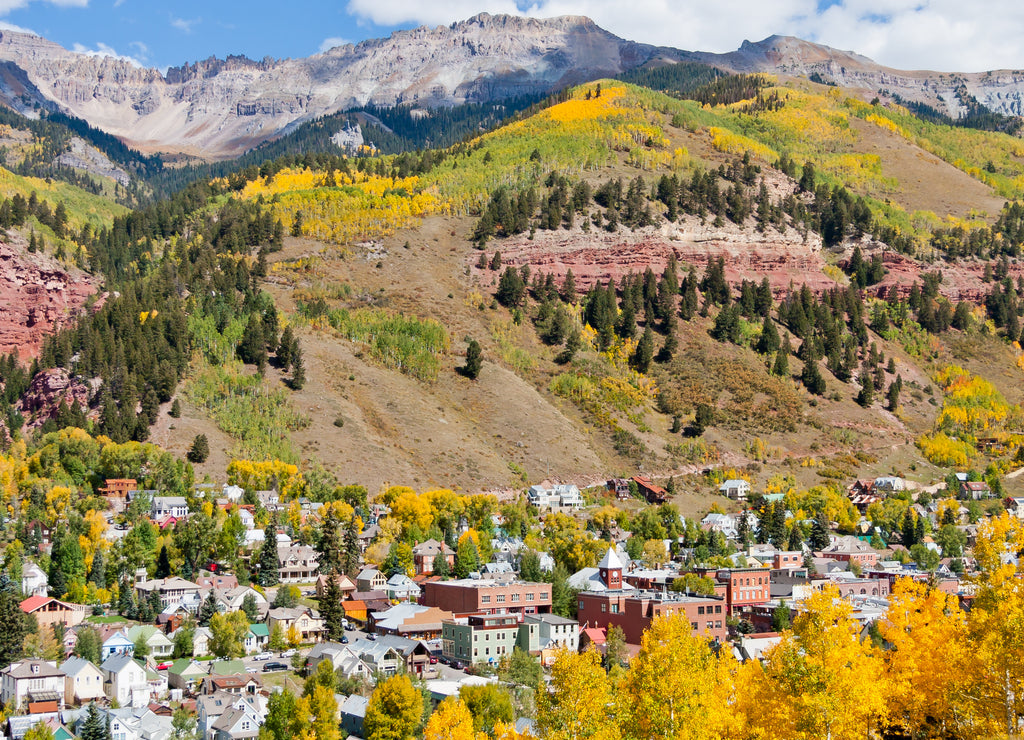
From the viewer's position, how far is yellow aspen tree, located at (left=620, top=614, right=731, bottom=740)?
1497 inches

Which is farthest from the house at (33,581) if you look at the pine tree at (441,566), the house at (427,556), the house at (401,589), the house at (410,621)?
the house at (427,556)

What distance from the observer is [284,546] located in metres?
106

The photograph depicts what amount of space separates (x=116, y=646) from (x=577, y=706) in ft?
160

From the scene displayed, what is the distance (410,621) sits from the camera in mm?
86500

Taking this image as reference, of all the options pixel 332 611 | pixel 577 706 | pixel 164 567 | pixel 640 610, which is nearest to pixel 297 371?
pixel 164 567

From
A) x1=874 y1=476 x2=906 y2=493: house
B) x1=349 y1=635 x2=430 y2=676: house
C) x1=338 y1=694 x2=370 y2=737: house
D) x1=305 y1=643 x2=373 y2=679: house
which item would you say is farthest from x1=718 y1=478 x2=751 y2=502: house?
x1=338 y1=694 x2=370 y2=737: house

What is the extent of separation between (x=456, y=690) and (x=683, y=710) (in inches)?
1282

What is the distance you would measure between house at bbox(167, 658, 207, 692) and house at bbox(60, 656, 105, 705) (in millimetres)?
4438

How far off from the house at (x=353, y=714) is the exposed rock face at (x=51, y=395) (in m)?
76.6

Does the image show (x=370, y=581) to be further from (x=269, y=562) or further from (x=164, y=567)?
(x=164, y=567)

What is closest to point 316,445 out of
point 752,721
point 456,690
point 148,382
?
point 148,382

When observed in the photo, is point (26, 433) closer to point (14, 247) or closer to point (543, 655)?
point (14, 247)

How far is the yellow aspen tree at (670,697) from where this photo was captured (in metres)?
38.0

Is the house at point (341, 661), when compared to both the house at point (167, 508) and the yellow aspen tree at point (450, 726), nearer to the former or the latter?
the yellow aspen tree at point (450, 726)
